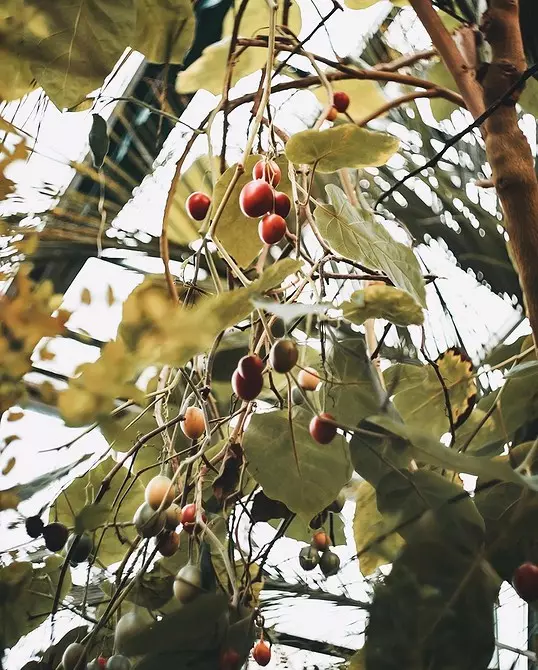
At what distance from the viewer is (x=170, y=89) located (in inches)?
22.4

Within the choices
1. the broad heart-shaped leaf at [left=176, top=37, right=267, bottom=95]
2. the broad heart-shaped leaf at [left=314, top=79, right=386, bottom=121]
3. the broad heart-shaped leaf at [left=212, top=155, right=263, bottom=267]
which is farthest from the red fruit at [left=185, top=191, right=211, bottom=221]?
the broad heart-shaped leaf at [left=314, top=79, right=386, bottom=121]

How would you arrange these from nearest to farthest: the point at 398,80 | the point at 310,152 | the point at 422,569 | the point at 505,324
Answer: the point at 422,569, the point at 310,152, the point at 398,80, the point at 505,324

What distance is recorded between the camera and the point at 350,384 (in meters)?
0.35

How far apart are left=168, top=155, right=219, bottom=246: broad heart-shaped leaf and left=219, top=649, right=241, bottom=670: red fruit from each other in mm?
289

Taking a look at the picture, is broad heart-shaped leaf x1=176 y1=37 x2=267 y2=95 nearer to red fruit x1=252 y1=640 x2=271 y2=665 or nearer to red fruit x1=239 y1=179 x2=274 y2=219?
red fruit x1=239 y1=179 x2=274 y2=219

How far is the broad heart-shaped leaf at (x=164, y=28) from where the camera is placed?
40 cm

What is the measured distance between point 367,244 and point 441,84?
300 mm

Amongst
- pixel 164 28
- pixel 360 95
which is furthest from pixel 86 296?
pixel 360 95

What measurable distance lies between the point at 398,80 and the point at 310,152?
16cm

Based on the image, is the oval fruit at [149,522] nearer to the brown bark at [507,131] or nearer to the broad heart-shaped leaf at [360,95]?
the brown bark at [507,131]

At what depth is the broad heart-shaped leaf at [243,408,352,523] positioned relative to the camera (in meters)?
0.37

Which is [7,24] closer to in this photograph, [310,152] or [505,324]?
[310,152]

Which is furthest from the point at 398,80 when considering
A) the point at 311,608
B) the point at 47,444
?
the point at 311,608

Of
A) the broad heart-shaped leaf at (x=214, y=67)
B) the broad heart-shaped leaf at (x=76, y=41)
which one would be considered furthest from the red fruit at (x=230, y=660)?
the broad heart-shaped leaf at (x=214, y=67)
